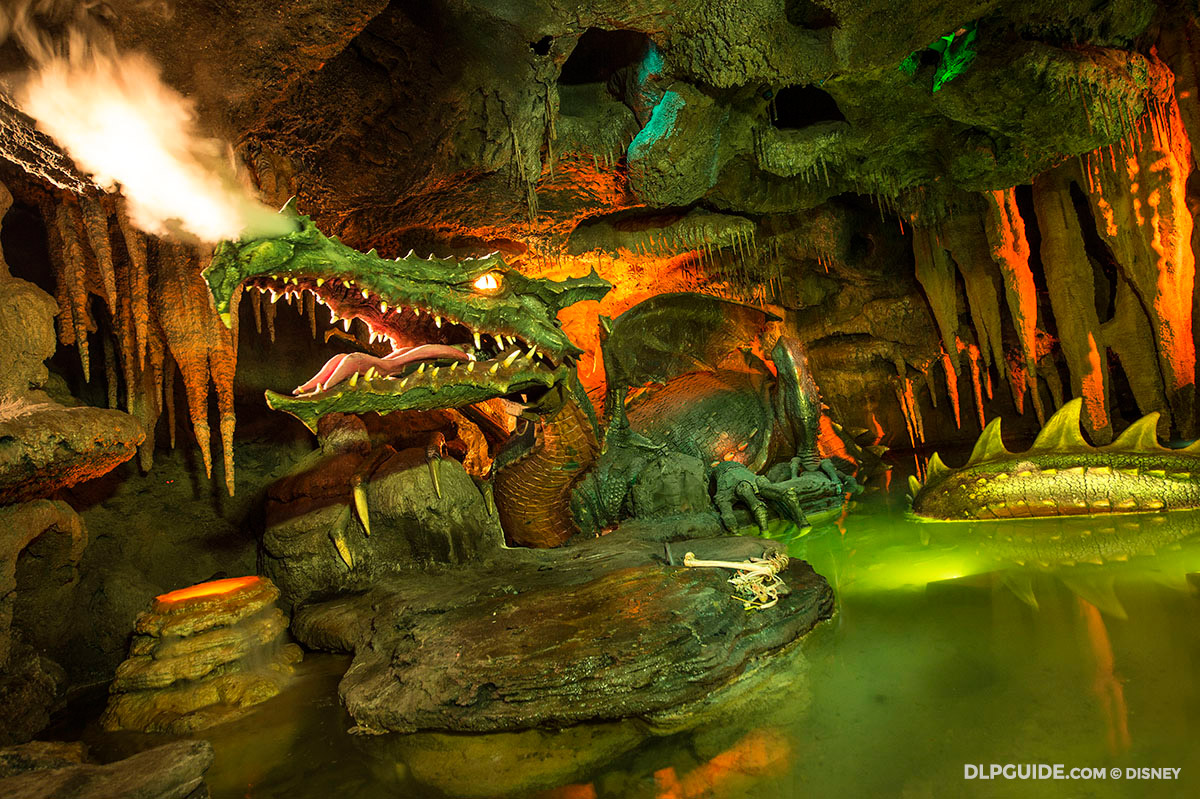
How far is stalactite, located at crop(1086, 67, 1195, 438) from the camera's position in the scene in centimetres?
523

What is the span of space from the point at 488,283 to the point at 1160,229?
576cm

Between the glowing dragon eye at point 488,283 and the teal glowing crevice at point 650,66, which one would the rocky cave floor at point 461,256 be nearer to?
the teal glowing crevice at point 650,66

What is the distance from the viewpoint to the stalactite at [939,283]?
7.48 m

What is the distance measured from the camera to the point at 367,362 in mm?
3705

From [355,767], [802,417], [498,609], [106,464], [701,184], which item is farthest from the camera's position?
[802,417]

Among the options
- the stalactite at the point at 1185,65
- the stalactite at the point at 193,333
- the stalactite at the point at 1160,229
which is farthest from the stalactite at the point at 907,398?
the stalactite at the point at 193,333

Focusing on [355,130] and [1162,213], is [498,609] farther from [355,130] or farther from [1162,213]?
[1162,213]

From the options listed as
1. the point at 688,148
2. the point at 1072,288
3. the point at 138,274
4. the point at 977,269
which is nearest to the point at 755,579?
the point at 688,148

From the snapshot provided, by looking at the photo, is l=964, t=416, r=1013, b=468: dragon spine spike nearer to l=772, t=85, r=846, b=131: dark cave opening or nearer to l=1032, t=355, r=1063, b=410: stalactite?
l=1032, t=355, r=1063, b=410: stalactite

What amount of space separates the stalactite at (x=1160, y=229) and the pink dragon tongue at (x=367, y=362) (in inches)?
231

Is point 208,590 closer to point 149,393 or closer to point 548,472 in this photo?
point 149,393

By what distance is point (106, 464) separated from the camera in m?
3.37

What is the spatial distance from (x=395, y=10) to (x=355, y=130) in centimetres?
87

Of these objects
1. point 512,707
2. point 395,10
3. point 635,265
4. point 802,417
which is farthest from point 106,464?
point 802,417
